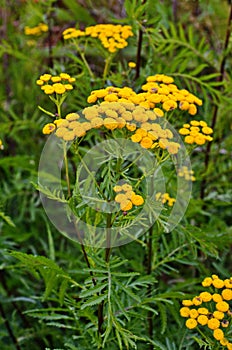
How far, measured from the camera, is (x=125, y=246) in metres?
1.45

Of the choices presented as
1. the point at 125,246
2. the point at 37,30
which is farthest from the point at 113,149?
the point at 37,30

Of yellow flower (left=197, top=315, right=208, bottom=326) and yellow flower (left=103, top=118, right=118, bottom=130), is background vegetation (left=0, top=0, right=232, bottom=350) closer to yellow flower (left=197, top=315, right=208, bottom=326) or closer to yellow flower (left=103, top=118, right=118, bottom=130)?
yellow flower (left=197, top=315, right=208, bottom=326)

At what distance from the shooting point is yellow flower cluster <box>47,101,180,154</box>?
2.82 feet

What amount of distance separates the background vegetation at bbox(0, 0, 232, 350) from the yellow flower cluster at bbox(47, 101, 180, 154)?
0.81 ft

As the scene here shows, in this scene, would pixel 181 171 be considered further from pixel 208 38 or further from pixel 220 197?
pixel 208 38

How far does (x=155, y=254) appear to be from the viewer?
4.17 ft

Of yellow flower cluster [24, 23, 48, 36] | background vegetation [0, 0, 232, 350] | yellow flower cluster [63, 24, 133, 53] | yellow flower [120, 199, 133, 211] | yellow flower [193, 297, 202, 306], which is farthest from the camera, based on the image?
yellow flower cluster [24, 23, 48, 36]

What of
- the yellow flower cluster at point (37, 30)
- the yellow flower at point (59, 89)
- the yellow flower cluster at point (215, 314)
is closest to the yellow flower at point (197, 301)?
the yellow flower cluster at point (215, 314)

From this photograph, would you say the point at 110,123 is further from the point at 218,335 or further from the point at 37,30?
the point at 37,30

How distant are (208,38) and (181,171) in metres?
1.17

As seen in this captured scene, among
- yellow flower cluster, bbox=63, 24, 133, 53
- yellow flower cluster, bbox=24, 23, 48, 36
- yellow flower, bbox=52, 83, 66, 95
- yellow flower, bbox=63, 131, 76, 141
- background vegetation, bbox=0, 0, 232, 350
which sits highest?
yellow flower cluster, bbox=63, 24, 133, 53

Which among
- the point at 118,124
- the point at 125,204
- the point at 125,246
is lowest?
the point at 125,246

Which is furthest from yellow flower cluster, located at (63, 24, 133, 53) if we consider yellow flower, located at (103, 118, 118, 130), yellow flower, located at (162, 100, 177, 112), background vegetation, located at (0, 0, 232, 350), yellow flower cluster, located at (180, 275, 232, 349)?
yellow flower cluster, located at (180, 275, 232, 349)

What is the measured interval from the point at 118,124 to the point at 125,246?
2.11 ft
